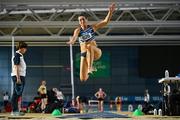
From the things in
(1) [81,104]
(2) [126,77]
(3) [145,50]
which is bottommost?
(1) [81,104]

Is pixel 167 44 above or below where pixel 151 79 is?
above

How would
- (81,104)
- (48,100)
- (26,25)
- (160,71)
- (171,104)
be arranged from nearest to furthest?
(171,104) → (48,100) → (81,104) → (26,25) → (160,71)

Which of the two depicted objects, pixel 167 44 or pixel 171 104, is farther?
pixel 167 44

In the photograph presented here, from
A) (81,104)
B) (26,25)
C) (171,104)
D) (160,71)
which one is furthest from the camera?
(160,71)

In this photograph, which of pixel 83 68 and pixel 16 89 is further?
pixel 16 89

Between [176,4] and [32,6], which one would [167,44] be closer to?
[176,4]

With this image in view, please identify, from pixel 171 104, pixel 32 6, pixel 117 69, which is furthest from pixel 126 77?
pixel 171 104

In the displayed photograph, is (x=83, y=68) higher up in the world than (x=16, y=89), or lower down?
higher up

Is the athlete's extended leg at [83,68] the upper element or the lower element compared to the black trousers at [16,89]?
upper

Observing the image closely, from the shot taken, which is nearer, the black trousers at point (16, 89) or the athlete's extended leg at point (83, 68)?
the athlete's extended leg at point (83, 68)

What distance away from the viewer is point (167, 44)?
22.4 metres

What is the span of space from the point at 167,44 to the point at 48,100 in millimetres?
10032

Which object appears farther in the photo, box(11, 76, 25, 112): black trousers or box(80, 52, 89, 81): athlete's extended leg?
box(11, 76, 25, 112): black trousers

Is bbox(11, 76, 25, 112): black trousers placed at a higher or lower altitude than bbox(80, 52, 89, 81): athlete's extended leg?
lower
